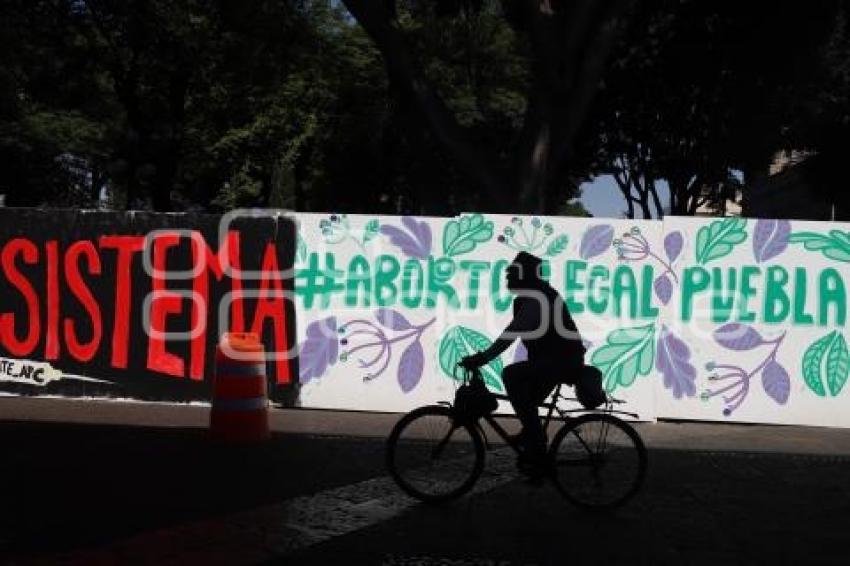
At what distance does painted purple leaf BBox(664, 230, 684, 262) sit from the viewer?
10195 millimetres

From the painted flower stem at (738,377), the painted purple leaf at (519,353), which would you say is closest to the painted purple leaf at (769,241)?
the painted flower stem at (738,377)

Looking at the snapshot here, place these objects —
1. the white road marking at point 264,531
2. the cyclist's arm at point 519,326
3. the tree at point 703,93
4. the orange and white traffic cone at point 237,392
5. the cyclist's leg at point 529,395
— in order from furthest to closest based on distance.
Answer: the tree at point 703,93
the orange and white traffic cone at point 237,392
the cyclist's leg at point 529,395
the cyclist's arm at point 519,326
the white road marking at point 264,531

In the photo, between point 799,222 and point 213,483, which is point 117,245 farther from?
point 799,222

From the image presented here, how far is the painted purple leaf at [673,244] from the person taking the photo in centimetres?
1020

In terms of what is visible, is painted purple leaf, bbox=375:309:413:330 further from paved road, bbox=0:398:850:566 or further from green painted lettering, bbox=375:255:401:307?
paved road, bbox=0:398:850:566

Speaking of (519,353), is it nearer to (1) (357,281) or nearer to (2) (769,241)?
(1) (357,281)

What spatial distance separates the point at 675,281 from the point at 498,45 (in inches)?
1019

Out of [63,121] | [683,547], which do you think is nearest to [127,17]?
[63,121]

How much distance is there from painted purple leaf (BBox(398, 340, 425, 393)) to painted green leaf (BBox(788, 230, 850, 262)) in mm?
3956

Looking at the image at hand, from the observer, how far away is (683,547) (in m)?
5.72

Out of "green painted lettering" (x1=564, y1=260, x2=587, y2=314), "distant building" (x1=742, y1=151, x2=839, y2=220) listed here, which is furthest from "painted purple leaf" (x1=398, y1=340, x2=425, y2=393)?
"distant building" (x1=742, y1=151, x2=839, y2=220)

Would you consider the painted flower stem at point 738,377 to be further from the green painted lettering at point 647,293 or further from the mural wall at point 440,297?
the green painted lettering at point 647,293

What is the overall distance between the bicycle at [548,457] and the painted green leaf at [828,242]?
14.9 feet

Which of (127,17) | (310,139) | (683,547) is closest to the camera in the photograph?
(683,547)
